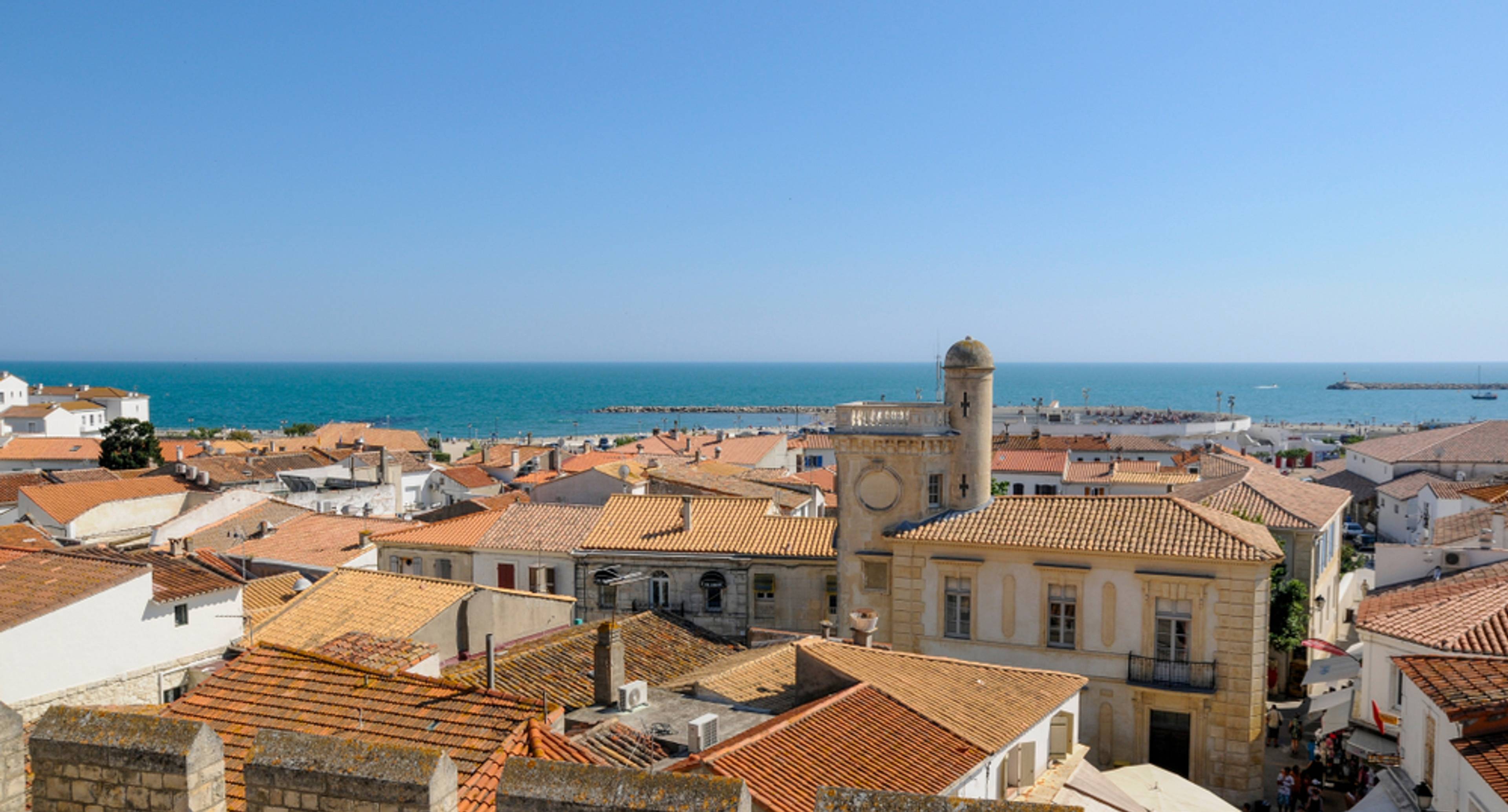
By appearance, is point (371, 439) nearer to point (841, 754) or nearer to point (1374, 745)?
point (1374, 745)

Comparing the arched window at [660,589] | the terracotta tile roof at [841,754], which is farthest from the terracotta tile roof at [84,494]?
the terracotta tile roof at [841,754]

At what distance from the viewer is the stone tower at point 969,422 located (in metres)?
30.1

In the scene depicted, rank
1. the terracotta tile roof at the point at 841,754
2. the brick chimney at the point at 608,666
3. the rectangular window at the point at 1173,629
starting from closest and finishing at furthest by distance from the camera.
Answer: the terracotta tile roof at the point at 841,754
the brick chimney at the point at 608,666
the rectangular window at the point at 1173,629

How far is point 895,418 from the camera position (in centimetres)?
3059

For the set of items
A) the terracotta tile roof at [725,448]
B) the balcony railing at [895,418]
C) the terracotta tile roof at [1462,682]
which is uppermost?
the balcony railing at [895,418]

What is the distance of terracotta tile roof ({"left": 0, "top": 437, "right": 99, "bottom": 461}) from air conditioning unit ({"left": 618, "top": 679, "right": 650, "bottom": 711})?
73016 mm

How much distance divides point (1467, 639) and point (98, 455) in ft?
275

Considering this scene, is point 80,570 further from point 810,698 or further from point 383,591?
point 810,698

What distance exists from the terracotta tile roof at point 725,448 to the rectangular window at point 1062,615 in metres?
45.5

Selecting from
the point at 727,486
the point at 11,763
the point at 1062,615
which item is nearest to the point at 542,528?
the point at 727,486

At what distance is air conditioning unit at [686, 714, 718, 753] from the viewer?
15.6m

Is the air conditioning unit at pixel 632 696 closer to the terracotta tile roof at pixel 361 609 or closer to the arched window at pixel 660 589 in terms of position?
the terracotta tile roof at pixel 361 609

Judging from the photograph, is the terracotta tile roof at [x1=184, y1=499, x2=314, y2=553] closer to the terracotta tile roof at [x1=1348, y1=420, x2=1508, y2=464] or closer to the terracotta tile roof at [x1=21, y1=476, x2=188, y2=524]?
→ the terracotta tile roof at [x1=21, y1=476, x2=188, y2=524]

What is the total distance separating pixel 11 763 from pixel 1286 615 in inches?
1355
